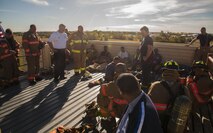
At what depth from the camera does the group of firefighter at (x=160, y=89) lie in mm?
2877

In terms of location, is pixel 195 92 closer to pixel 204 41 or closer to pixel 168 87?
pixel 168 87

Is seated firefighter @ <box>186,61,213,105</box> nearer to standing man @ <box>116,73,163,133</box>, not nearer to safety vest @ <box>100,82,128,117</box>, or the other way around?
safety vest @ <box>100,82,128,117</box>

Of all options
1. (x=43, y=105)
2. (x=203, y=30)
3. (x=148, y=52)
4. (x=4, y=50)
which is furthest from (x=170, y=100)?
(x=203, y=30)

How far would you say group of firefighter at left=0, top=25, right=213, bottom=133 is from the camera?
2877 mm

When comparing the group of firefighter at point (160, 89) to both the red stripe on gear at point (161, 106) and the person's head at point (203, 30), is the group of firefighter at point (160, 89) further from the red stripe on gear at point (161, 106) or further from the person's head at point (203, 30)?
the person's head at point (203, 30)

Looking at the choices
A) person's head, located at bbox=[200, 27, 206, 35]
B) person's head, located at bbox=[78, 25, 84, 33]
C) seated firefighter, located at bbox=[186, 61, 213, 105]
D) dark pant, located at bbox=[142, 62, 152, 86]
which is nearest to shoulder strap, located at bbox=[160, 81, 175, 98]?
seated firefighter, located at bbox=[186, 61, 213, 105]

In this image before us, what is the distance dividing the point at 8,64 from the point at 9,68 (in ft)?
0.48

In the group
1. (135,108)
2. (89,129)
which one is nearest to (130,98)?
(135,108)

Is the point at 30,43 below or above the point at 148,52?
above

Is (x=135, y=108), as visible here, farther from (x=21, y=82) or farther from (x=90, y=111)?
(x=21, y=82)

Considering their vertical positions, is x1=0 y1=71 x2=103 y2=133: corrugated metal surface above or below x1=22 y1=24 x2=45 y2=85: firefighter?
below

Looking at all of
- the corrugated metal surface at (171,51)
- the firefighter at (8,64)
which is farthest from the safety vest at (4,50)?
the corrugated metal surface at (171,51)

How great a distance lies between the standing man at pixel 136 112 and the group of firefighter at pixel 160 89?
0.82 meters

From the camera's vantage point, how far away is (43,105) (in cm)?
624
